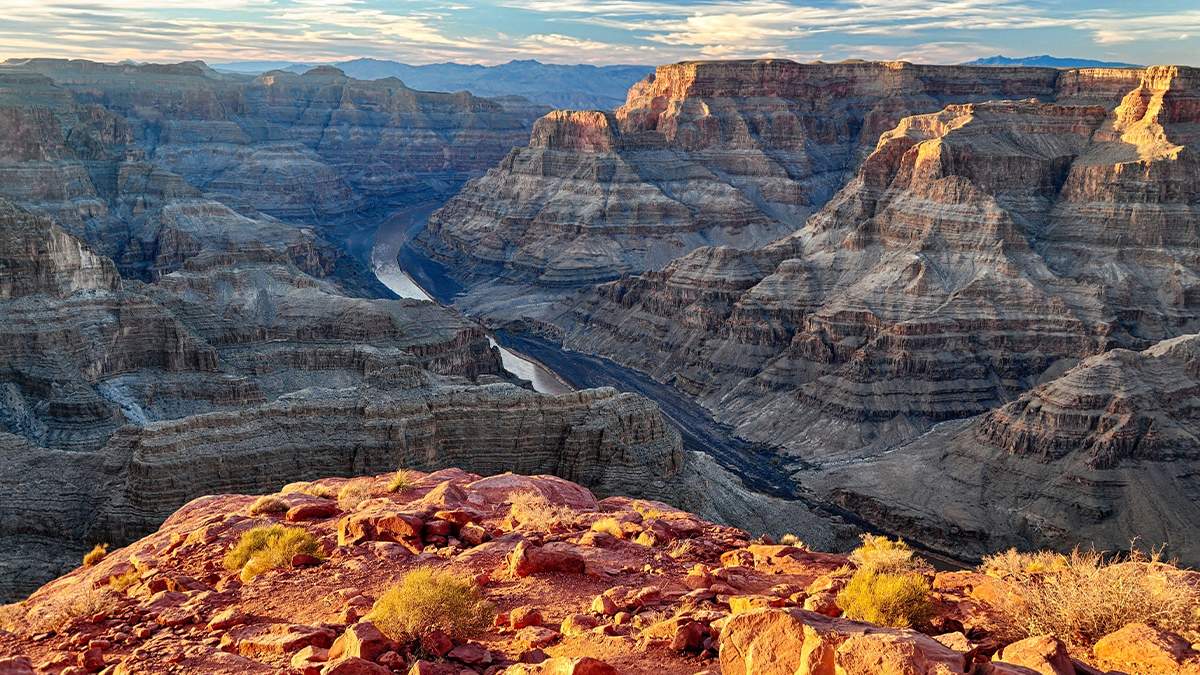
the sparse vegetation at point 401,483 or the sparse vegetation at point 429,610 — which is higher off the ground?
the sparse vegetation at point 429,610

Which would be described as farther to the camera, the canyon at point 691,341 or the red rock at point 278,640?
the canyon at point 691,341

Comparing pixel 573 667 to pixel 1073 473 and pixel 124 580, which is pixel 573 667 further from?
pixel 1073 473

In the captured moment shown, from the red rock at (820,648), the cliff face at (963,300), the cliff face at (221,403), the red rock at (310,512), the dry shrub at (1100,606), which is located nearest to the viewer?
the red rock at (820,648)

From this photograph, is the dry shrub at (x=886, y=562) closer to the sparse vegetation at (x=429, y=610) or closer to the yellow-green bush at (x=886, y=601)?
the yellow-green bush at (x=886, y=601)

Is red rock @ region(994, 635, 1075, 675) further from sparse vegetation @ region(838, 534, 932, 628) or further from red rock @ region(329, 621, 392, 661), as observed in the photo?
red rock @ region(329, 621, 392, 661)

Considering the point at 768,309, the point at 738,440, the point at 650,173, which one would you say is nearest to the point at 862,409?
the point at 738,440

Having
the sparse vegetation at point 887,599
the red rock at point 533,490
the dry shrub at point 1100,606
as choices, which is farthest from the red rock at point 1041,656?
the red rock at point 533,490
